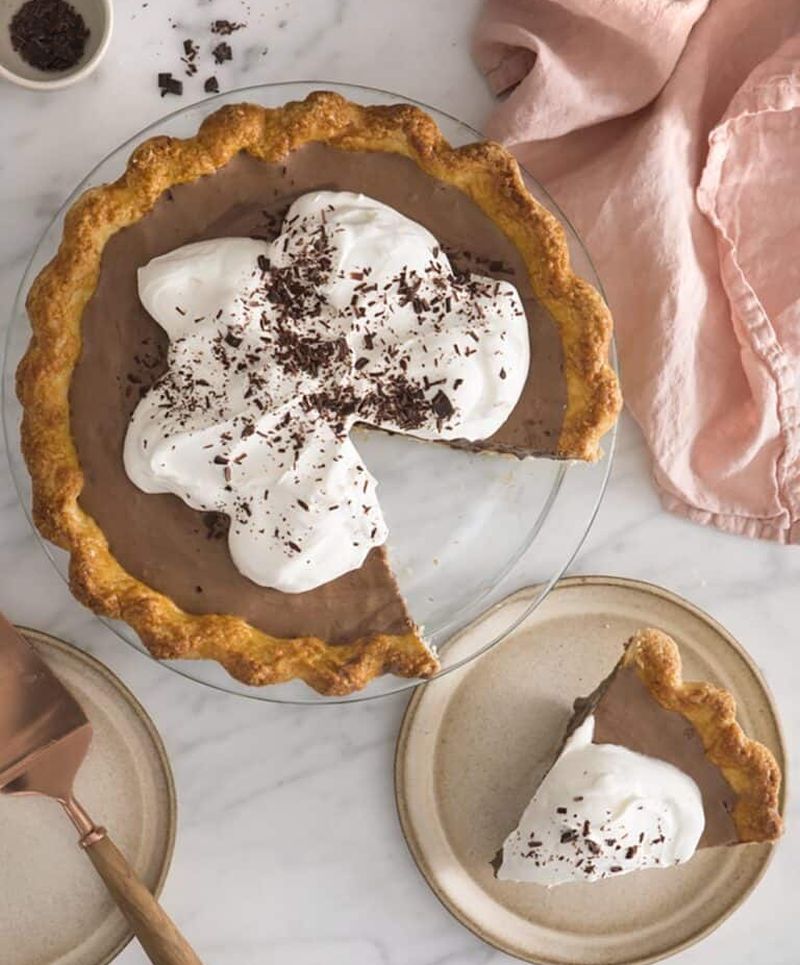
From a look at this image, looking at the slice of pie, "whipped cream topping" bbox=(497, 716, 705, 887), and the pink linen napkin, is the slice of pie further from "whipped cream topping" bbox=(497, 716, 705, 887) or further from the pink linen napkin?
the pink linen napkin

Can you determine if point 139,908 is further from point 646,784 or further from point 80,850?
point 646,784

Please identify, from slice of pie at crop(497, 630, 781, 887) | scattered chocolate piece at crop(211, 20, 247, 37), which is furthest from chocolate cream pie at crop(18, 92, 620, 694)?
slice of pie at crop(497, 630, 781, 887)

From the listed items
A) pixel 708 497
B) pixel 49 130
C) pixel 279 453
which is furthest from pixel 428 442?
pixel 49 130

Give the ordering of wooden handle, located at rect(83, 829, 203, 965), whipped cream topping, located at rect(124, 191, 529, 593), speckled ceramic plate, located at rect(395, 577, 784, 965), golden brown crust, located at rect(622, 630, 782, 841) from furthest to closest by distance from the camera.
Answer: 1. speckled ceramic plate, located at rect(395, 577, 784, 965)
2. golden brown crust, located at rect(622, 630, 782, 841)
3. wooden handle, located at rect(83, 829, 203, 965)
4. whipped cream topping, located at rect(124, 191, 529, 593)

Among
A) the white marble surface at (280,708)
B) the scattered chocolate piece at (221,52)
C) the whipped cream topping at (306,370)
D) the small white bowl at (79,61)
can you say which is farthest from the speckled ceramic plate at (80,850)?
the scattered chocolate piece at (221,52)

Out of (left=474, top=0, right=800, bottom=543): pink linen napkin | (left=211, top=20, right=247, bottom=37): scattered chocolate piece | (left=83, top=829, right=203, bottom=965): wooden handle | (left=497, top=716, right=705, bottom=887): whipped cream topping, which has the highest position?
(left=211, top=20, right=247, bottom=37): scattered chocolate piece

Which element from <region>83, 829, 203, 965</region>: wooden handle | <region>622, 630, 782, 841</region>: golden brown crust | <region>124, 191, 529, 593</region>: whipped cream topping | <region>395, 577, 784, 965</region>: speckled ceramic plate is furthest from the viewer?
<region>395, 577, 784, 965</region>: speckled ceramic plate

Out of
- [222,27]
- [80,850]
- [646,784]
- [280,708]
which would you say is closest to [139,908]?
[80,850]

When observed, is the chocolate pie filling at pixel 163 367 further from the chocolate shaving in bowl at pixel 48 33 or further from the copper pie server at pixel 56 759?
the chocolate shaving in bowl at pixel 48 33
